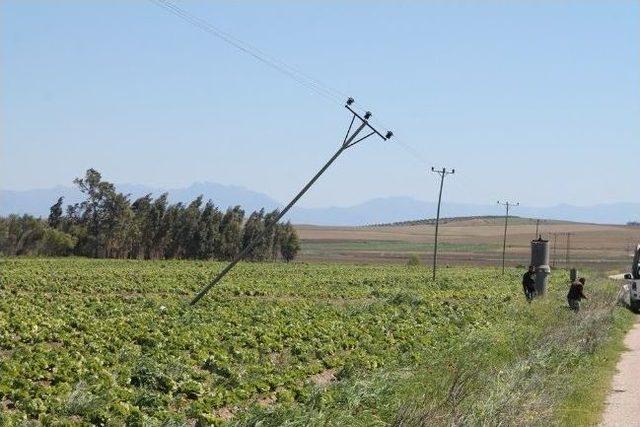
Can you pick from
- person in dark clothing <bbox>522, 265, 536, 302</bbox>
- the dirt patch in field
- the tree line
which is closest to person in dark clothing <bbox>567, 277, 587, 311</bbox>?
person in dark clothing <bbox>522, 265, 536, 302</bbox>

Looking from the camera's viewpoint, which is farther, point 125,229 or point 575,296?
point 125,229

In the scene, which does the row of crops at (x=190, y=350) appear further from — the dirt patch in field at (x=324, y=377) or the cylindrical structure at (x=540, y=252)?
the cylindrical structure at (x=540, y=252)

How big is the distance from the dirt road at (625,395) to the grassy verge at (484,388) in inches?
8.7

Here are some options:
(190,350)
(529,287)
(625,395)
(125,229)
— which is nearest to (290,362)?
(190,350)

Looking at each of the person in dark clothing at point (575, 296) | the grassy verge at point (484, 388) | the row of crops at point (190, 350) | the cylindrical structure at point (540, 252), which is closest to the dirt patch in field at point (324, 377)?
the row of crops at point (190, 350)

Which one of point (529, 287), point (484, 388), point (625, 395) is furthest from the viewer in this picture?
point (529, 287)

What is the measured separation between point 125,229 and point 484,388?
81.2 meters

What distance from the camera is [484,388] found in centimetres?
1392

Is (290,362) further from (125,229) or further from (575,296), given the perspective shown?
(125,229)

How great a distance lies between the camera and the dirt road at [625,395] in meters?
15.4

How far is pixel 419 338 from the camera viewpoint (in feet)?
72.4

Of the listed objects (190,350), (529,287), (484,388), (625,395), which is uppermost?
(529,287)

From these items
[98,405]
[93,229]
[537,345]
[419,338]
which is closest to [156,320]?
[419,338]

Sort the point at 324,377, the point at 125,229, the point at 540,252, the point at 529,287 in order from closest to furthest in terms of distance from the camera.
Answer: the point at 324,377 < the point at 529,287 < the point at 540,252 < the point at 125,229
